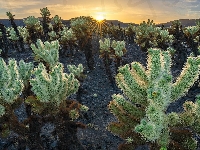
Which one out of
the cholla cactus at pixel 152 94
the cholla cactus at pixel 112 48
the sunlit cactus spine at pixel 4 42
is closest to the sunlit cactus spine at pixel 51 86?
the cholla cactus at pixel 152 94

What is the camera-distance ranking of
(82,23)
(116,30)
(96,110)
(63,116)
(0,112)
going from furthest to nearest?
(116,30) → (82,23) → (96,110) → (63,116) → (0,112)

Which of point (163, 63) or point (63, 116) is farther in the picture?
point (63, 116)

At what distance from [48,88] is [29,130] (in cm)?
237

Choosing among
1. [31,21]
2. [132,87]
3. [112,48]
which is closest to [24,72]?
[132,87]

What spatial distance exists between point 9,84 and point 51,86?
1.77 m

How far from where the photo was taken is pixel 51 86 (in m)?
9.33

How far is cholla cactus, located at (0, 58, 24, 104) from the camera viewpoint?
941 centimetres

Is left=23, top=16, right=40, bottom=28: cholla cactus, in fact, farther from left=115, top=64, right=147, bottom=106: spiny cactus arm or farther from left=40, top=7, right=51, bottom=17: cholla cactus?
left=115, top=64, right=147, bottom=106: spiny cactus arm

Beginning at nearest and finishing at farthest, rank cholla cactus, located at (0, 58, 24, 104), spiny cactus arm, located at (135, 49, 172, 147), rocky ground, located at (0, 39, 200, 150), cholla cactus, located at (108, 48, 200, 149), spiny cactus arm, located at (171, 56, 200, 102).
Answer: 1. spiny cactus arm, located at (135, 49, 172, 147)
2. cholla cactus, located at (108, 48, 200, 149)
3. spiny cactus arm, located at (171, 56, 200, 102)
4. cholla cactus, located at (0, 58, 24, 104)
5. rocky ground, located at (0, 39, 200, 150)

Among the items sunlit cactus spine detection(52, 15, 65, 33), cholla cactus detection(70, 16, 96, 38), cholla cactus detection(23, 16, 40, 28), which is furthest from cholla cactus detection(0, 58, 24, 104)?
sunlit cactus spine detection(52, 15, 65, 33)

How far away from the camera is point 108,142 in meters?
13.9

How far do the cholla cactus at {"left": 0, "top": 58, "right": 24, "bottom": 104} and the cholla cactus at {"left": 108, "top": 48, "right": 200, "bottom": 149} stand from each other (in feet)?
11.8

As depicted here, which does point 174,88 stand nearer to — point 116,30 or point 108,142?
point 108,142

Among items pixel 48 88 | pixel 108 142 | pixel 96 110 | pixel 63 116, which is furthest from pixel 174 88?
pixel 96 110
